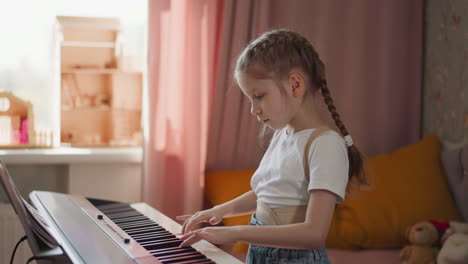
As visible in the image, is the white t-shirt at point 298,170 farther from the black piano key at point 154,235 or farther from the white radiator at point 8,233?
the white radiator at point 8,233

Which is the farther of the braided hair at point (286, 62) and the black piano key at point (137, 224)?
the black piano key at point (137, 224)

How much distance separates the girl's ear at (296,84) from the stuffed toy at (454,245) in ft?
3.89

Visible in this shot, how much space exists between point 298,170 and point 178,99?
5.03ft

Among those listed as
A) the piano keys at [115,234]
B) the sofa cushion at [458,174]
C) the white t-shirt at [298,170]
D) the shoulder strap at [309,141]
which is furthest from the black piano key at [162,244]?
the sofa cushion at [458,174]

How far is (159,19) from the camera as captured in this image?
9.09 feet

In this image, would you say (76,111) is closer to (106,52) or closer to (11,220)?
(106,52)

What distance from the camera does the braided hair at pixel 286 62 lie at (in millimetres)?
1331

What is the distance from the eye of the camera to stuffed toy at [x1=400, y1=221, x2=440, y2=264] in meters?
2.42

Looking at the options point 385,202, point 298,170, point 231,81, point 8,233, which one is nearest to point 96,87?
point 231,81

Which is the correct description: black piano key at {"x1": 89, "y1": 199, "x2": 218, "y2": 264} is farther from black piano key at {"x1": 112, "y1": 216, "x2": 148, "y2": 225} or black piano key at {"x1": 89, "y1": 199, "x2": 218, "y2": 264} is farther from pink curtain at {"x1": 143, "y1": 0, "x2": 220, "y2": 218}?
pink curtain at {"x1": 143, "y1": 0, "x2": 220, "y2": 218}

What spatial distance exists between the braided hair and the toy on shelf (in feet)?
5.75

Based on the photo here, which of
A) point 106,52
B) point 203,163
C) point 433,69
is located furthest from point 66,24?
point 433,69

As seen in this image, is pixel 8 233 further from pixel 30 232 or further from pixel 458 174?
pixel 458 174

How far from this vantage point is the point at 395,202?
2707mm
